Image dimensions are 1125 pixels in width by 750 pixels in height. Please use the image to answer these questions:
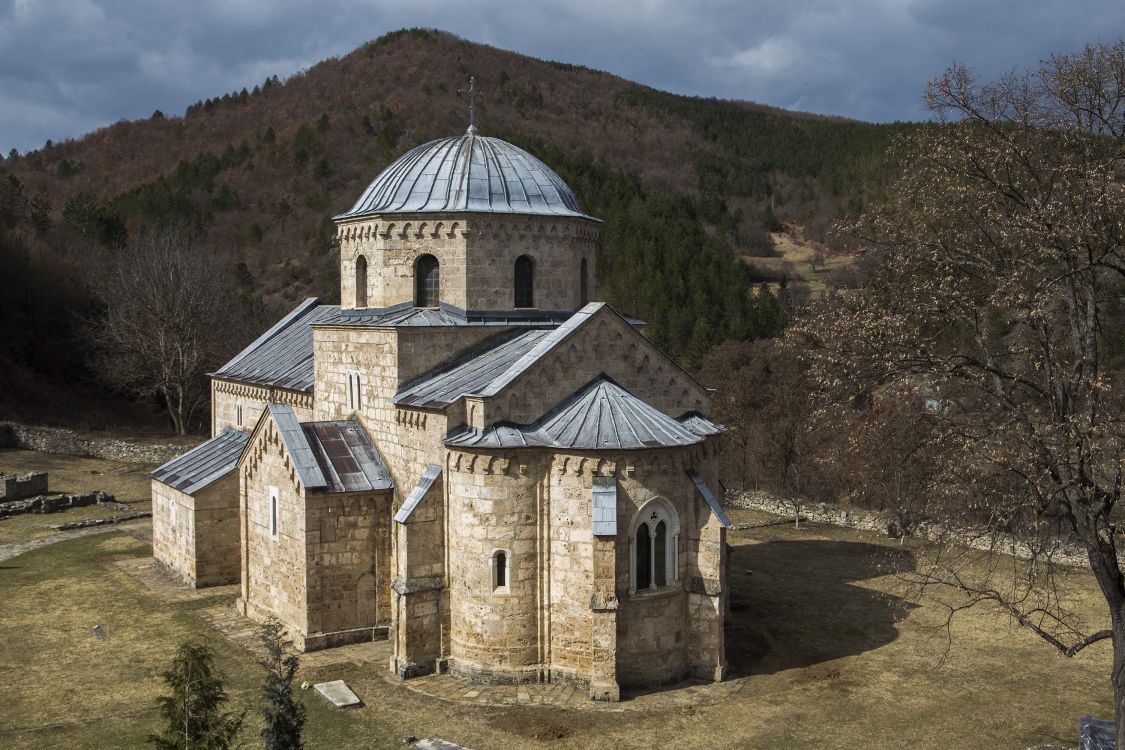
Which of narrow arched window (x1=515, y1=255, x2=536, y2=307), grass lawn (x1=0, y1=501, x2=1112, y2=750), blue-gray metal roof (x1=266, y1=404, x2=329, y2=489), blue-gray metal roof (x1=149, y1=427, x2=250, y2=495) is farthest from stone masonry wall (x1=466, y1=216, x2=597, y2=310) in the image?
grass lawn (x1=0, y1=501, x2=1112, y2=750)

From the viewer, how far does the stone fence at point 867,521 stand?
2531 cm

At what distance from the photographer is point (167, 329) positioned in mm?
47906

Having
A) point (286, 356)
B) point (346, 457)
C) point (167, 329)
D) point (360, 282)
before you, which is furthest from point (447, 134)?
point (346, 457)

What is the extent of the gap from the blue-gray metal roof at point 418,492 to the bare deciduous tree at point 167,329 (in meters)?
34.1

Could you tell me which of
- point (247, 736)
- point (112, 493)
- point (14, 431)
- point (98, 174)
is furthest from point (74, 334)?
point (98, 174)

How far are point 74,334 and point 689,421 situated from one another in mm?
49033

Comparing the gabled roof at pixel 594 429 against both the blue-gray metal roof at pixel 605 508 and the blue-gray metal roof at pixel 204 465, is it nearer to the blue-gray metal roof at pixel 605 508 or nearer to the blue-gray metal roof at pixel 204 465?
the blue-gray metal roof at pixel 605 508

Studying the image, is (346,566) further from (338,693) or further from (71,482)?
(71,482)

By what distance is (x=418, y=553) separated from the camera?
1727cm

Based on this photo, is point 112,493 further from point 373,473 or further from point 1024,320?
point 1024,320

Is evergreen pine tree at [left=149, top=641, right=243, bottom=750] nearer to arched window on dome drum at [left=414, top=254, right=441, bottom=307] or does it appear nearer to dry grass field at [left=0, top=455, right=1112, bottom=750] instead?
dry grass field at [left=0, top=455, right=1112, bottom=750]

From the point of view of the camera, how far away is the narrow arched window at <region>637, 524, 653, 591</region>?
1681 centimetres

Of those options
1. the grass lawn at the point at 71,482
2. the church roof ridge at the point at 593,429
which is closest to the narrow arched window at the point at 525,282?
the church roof ridge at the point at 593,429

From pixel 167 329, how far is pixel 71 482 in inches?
520
